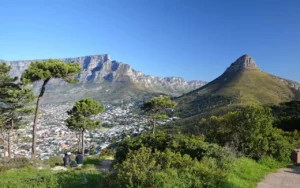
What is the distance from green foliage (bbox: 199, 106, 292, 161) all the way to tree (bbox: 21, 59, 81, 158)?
38.7ft

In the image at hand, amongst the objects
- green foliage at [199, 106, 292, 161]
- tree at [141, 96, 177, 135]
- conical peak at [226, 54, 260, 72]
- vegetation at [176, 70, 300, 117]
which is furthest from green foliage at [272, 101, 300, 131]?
conical peak at [226, 54, 260, 72]

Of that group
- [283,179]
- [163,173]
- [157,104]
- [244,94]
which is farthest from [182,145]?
[244,94]

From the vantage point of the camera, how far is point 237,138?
13.9 m

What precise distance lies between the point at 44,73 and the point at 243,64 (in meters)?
153

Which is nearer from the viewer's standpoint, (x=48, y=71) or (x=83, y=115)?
(x=48, y=71)

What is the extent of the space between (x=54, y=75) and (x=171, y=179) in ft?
47.4

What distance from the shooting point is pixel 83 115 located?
91.7 feet

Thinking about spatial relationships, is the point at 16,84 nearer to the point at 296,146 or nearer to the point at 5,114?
the point at 5,114

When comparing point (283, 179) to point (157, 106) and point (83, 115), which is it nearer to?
point (157, 106)

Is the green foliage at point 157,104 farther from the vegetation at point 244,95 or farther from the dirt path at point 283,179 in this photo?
the vegetation at point 244,95

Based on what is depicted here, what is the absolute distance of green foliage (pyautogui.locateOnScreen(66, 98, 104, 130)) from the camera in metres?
27.0

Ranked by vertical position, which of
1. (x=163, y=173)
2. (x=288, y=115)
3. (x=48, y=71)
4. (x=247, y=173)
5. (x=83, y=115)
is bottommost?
(x=247, y=173)

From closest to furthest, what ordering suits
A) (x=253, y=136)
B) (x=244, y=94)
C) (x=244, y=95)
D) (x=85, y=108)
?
(x=253, y=136) < (x=85, y=108) < (x=244, y=95) < (x=244, y=94)

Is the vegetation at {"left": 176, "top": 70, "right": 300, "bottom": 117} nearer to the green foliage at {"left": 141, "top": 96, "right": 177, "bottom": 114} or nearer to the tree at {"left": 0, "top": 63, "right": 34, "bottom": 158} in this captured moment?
the green foliage at {"left": 141, "top": 96, "right": 177, "bottom": 114}
